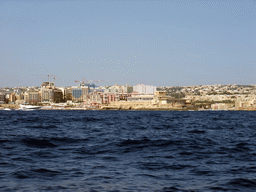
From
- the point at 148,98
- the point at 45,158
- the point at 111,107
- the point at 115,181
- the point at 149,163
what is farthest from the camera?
the point at 148,98

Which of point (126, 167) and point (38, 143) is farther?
point (38, 143)

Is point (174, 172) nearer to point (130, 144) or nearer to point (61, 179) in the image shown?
point (61, 179)

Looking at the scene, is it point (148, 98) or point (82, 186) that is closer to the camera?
point (82, 186)

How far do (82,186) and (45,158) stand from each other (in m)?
3.97

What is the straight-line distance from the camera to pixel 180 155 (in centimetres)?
1176

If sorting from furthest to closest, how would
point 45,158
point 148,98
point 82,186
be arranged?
point 148,98 < point 45,158 < point 82,186

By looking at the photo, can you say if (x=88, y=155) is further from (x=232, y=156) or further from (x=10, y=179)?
(x=232, y=156)

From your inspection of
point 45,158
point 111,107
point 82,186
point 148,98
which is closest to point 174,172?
point 82,186

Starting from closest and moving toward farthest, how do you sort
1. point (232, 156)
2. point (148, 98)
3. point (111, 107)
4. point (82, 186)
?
1. point (82, 186)
2. point (232, 156)
3. point (111, 107)
4. point (148, 98)

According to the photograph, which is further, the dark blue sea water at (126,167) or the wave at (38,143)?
the wave at (38,143)

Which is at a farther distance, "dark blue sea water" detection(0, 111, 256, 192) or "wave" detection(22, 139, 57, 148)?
"wave" detection(22, 139, 57, 148)

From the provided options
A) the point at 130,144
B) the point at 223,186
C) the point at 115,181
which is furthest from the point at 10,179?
the point at 130,144

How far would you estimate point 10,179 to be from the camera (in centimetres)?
790

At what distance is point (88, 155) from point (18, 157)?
2.34 m
